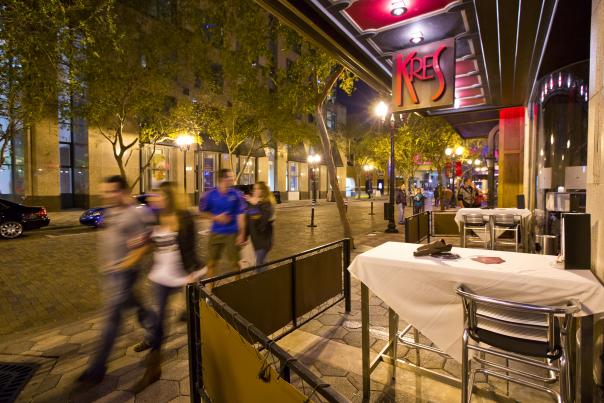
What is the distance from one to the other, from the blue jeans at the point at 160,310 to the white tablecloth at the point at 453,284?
6.59 feet

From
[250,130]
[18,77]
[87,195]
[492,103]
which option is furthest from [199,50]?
[492,103]

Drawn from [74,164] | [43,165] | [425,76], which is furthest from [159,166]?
[425,76]

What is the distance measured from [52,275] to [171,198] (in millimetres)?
5332

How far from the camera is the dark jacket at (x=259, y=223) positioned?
5.69m

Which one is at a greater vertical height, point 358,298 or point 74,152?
point 74,152

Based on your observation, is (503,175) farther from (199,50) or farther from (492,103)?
(199,50)

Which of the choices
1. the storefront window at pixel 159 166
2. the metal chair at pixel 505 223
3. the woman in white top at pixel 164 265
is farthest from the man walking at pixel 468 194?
the storefront window at pixel 159 166

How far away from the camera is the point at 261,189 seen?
5941 mm

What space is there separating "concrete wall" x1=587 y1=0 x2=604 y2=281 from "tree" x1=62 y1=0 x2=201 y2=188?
47.6ft

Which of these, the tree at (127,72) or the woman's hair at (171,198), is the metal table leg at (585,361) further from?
the tree at (127,72)

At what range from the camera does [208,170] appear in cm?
2862

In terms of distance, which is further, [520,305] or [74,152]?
[74,152]

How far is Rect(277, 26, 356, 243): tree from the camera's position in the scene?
9.80 metres

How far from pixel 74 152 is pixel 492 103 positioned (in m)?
22.8
